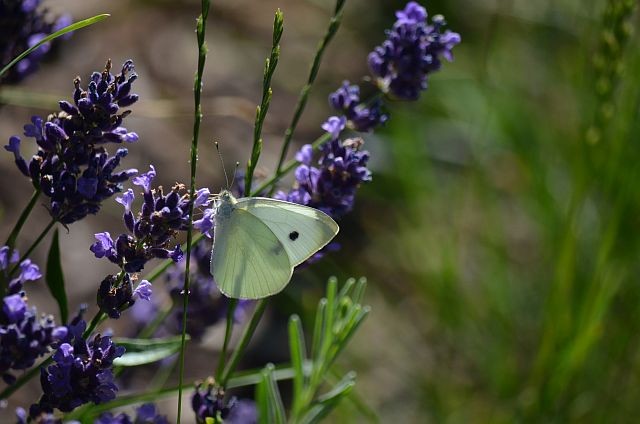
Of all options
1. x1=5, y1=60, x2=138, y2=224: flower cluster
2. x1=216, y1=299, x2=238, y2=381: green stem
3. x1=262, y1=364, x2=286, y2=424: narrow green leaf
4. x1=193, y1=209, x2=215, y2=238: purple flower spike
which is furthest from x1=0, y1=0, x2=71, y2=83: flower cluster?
x1=262, y1=364, x2=286, y2=424: narrow green leaf

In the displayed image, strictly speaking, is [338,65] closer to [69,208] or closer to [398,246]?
[398,246]

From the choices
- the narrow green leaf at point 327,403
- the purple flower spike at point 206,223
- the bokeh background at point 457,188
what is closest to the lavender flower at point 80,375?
the purple flower spike at point 206,223

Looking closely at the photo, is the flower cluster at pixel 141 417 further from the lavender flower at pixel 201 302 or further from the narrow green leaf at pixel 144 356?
the lavender flower at pixel 201 302

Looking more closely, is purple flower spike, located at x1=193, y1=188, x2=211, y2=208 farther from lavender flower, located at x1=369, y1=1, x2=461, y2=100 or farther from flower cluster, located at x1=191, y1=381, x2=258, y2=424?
lavender flower, located at x1=369, y1=1, x2=461, y2=100

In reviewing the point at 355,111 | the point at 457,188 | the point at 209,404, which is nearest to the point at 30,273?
the point at 209,404

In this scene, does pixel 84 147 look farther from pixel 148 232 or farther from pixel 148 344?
pixel 148 344

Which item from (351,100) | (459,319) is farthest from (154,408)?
(459,319)
